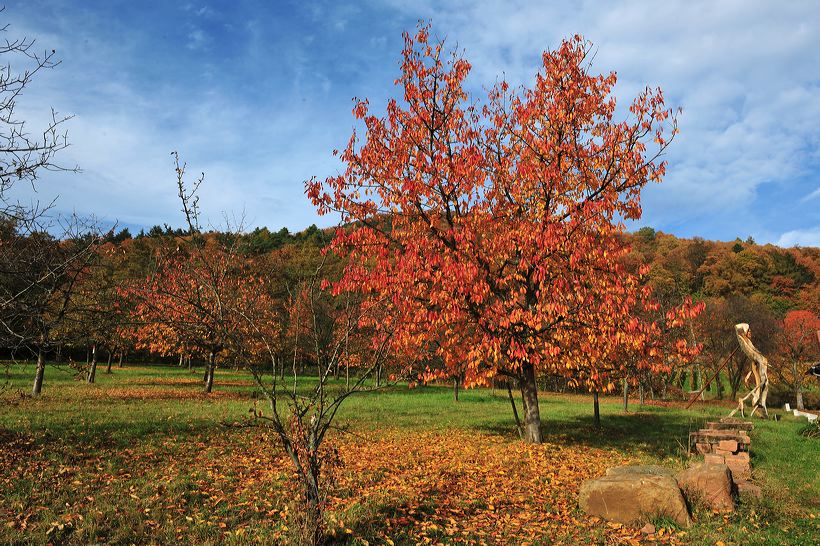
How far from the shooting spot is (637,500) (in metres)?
7.36

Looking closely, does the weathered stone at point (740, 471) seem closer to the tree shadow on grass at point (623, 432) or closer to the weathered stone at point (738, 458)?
the weathered stone at point (738, 458)

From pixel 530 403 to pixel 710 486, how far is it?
6.25 meters

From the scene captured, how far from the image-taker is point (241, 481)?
8.73 metres

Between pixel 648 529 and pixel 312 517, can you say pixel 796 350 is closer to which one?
pixel 648 529

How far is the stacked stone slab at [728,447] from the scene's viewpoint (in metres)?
9.99

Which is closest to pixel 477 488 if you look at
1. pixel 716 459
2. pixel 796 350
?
pixel 716 459

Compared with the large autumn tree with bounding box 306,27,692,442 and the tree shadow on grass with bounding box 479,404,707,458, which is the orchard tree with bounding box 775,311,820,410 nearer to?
the tree shadow on grass with bounding box 479,404,707,458

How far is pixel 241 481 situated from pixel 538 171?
392 inches

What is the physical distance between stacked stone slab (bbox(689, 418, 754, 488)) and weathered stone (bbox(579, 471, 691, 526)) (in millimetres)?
2411

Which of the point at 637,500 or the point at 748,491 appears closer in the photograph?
the point at 637,500

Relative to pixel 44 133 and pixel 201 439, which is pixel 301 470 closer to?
pixel 44 133

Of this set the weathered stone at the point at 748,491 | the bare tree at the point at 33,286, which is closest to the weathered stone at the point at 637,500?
the weathered stone at the point at 748,491

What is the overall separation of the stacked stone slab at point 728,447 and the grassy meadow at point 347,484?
0.61 meters

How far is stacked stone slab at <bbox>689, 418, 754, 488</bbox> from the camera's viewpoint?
9.99 metres
